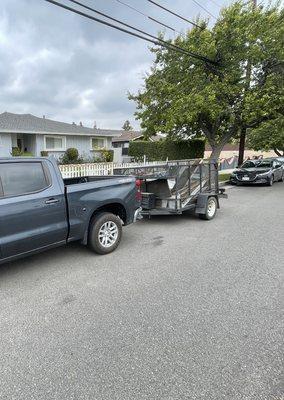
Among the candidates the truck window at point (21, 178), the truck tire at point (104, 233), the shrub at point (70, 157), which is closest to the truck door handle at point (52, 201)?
the truck window at point (21, 178)

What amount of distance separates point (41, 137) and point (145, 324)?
Answer: 841 inches

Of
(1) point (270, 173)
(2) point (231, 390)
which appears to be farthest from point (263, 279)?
(1) point (270, 173)

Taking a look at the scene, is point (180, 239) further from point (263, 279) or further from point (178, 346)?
point (178, 346)

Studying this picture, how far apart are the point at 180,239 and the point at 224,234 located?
3.52 feet

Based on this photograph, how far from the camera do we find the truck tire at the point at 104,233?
490 centimetres

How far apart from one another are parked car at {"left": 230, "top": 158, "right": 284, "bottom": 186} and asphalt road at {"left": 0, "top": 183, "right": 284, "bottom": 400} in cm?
1045

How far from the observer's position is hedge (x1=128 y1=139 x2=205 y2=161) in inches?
892

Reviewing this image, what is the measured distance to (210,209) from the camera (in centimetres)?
779

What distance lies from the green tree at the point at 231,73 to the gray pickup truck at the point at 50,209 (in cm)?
1062

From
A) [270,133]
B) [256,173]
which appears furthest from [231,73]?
[270,133]

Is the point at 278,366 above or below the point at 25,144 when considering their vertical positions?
below

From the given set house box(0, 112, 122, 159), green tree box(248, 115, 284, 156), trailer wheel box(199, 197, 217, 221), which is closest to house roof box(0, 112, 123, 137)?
house box(0, 112, 122, 159)

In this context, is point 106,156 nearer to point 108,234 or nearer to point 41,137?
point 41,137

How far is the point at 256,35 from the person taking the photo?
1457cm
